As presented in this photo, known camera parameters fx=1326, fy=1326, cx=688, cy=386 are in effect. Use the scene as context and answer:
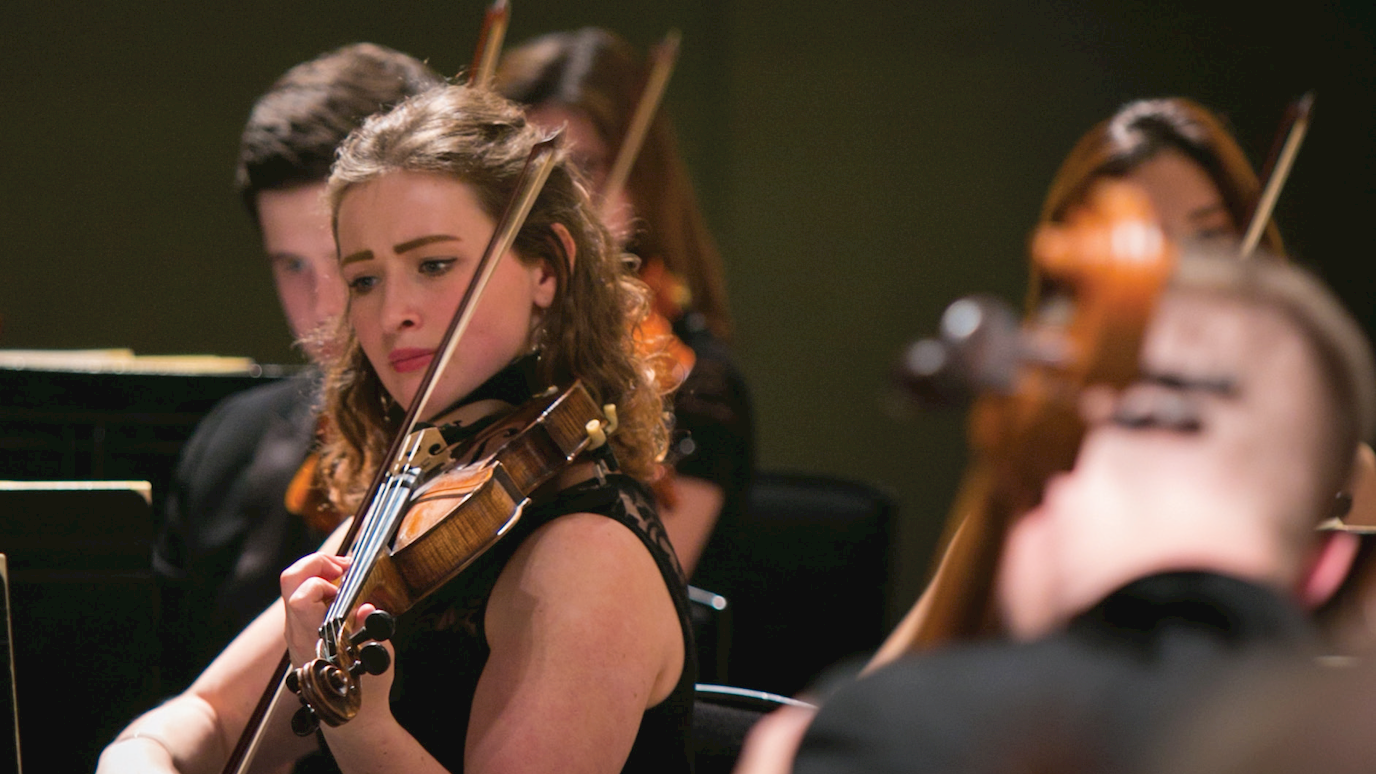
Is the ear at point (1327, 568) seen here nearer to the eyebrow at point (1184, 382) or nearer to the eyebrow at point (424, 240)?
the eyebrow at point (1184, 382)

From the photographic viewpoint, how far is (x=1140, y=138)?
1.77 metres

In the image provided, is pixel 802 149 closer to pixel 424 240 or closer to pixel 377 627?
pixel 424 240

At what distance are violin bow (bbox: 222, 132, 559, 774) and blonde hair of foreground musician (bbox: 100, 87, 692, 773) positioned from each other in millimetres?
63

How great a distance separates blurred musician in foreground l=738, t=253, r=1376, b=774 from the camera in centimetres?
50

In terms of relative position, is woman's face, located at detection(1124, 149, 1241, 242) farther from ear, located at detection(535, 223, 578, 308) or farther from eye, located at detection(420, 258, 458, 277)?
eye, located at detection(420, 258, 458, 277)

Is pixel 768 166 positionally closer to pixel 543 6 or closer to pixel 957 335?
pixel 543 6

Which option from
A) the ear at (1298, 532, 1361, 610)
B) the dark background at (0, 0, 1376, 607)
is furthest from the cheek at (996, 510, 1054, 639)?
the dark background at (0, 0, 1376, 607)

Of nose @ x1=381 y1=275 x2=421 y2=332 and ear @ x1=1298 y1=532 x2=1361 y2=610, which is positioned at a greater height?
ear @ x1=1298 y1=532 x2=1361 y2=610

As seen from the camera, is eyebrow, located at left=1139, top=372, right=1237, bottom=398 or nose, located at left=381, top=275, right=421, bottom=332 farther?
nose, located at left=381, top=275, right=421, bottom=332

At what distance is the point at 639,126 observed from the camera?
2.15 m

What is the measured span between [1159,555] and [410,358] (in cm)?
78

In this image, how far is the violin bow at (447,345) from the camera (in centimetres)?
109

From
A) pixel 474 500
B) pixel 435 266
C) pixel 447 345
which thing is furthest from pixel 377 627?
pixel 435 266

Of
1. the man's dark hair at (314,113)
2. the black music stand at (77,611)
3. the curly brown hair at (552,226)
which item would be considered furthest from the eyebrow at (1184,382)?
the man's dark hair at (314,113)
